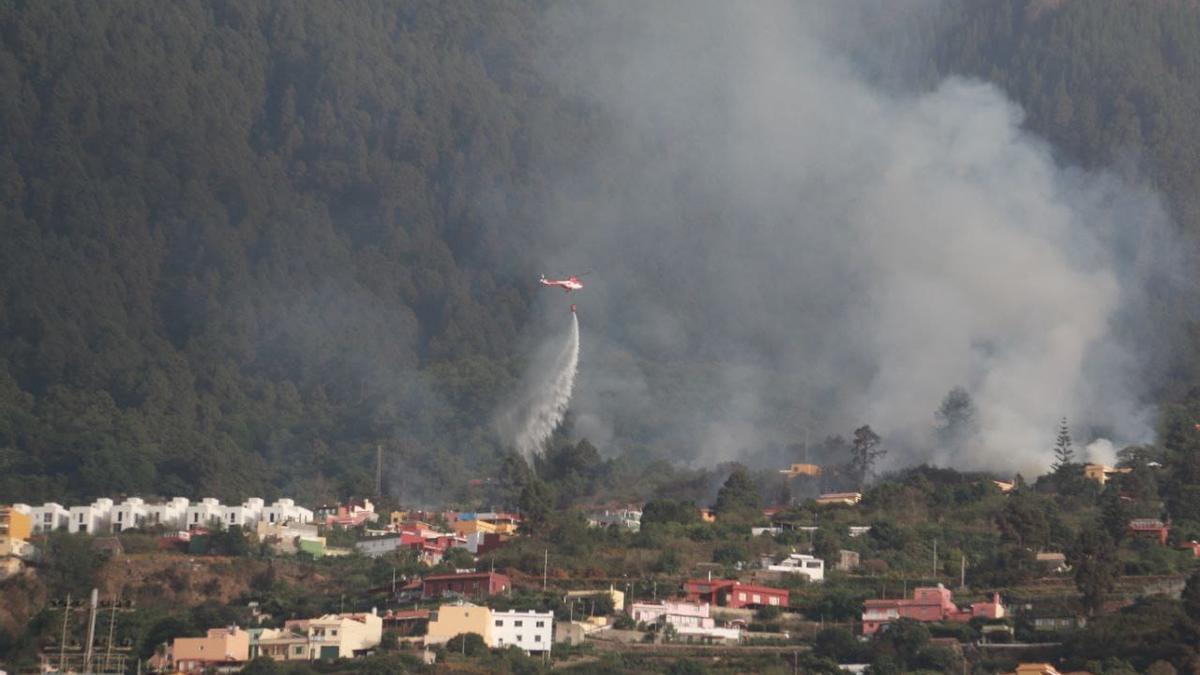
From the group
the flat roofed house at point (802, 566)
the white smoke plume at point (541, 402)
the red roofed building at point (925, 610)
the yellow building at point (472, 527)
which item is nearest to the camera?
the red roofed building at point (925, 610)

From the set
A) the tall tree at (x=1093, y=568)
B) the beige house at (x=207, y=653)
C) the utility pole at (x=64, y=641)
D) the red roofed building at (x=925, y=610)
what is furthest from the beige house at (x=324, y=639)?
the tall tree at (x=1093, y=568)

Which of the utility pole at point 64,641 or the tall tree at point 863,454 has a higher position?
the tall tree at point 863,454

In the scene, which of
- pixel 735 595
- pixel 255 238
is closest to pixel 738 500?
pixel 735 595

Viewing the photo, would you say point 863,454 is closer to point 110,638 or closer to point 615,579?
point 615,579

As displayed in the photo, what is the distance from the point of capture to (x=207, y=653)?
67125 millimetres

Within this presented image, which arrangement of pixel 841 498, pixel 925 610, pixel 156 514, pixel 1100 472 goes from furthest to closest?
pixel 1100 472
pixel 841 498
pixel 156 514
pixel 925 610

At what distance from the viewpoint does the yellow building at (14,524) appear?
260 feet

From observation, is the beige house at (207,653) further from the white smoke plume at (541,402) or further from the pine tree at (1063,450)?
the white smoke plume at (541,402)

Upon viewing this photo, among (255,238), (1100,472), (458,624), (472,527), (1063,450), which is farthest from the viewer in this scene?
(255,238)

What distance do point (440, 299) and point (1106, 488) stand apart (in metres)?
39.2

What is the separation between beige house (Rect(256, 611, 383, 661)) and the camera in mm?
67750

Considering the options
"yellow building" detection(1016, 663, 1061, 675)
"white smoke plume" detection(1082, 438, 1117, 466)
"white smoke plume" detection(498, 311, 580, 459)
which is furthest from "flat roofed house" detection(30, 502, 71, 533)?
"white smoke plume" detection(1082, 438, 1117, 466)

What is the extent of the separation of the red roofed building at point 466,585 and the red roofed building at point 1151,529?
650 inches

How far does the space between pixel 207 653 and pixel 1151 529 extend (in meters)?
25.7
